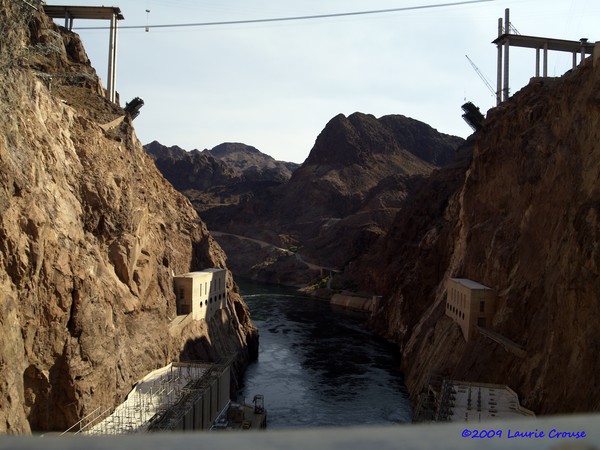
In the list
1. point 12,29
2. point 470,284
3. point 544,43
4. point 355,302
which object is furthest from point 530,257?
point 355,302

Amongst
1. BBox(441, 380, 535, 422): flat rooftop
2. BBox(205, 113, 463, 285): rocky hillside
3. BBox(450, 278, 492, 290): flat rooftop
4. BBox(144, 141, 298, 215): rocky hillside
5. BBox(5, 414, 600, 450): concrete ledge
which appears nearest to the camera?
BBox(5, 414, 600, 450): concrete ledge

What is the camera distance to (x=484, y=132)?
5688cm

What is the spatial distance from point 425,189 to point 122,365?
199 feet

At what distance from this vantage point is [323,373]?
173 ft

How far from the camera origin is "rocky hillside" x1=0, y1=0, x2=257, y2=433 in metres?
25.8

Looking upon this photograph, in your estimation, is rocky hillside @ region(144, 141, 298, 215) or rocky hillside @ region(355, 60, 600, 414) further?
rocky hillside @ region(144, 141, 298, 215)

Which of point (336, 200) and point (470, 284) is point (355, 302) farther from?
point (336, 200)

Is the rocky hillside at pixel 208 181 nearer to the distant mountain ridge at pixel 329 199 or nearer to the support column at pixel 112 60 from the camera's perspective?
the distant mountain ridge at pixel 329 199

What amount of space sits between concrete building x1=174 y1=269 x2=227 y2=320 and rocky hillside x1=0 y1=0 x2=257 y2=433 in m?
1.20

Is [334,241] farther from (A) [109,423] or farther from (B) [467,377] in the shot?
(A) [109,423]

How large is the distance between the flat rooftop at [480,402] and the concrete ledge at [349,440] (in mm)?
27737

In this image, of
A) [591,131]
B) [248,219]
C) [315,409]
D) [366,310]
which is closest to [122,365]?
[315,409]

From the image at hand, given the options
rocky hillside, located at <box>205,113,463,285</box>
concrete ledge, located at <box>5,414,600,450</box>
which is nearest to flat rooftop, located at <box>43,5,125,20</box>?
concrete ledge, located at <box>5,414,600,450</box>

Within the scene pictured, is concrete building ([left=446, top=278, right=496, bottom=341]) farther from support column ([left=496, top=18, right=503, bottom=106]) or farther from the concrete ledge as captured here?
the concrete ledge
